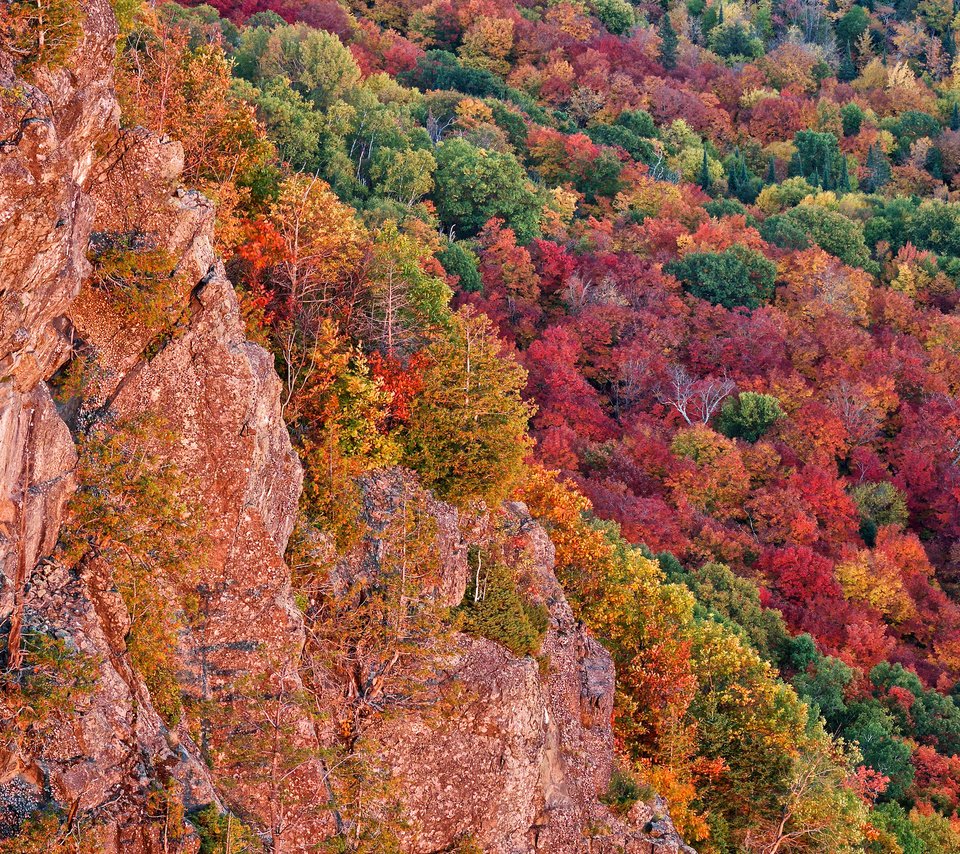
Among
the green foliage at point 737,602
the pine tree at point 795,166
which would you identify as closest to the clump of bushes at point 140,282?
the green foliage at point 737,602

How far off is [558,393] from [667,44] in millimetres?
103492

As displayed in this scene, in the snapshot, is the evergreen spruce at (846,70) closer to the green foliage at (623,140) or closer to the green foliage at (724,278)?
the green foliage at (623,140)

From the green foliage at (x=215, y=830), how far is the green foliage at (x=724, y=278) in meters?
79.4

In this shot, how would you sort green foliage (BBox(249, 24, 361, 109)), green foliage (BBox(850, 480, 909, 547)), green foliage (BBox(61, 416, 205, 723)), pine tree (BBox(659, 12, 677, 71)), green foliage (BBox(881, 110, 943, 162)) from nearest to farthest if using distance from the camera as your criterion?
green foliage (BBox(61, 416, 205, 723))
green foliage (BBox(249, 24, 361, 109))
green foliage (BBox(850, 480, 909, 547))
green foliage (BBox(881, 110, 943, 162))
pine tree (BBox(659, 12, 677, 71))

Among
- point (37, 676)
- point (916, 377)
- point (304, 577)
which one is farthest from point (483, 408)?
point (916, 377)

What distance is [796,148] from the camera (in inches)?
5615

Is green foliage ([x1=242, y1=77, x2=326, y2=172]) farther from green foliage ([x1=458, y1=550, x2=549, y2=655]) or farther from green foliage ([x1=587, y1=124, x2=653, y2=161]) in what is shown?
green foliage ([x1=587, y1=124, x2=653, y2=161])

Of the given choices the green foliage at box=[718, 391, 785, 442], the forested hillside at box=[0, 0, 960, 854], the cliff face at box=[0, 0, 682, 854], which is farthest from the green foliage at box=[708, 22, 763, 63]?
the cliff face at box=[0, 0, 682, 854]

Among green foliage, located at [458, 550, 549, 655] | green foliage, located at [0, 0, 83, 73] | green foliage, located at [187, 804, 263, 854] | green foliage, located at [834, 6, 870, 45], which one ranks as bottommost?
green foliage, located at [834, 6, 870, 45]

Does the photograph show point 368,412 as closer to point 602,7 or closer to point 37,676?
point 37,676

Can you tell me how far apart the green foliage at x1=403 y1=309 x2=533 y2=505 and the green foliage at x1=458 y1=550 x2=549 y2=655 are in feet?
7.39

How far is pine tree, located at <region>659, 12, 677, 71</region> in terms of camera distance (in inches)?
6225

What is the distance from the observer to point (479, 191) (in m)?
88.2

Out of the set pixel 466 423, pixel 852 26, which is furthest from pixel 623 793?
pixel 852 26
